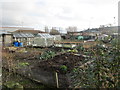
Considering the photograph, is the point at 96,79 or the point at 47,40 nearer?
the point at 96,79

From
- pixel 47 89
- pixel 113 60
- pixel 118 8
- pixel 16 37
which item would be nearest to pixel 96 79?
pixel 113 60

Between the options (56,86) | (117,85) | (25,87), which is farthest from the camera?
(25,87)

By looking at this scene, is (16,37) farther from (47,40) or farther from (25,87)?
(25,87)

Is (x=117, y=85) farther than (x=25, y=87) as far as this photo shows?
No

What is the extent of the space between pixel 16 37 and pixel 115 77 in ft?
59.6

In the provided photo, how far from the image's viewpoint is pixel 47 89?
10.0 feet

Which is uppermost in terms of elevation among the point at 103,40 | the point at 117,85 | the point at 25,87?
the point at 103,40

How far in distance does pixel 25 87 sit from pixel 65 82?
4.37 ft

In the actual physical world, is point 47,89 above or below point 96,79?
below

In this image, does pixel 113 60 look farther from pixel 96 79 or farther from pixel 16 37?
pixel 16 37

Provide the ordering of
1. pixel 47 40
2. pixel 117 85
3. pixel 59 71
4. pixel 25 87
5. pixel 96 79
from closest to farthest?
pixel 117 85 < pixel 96 79 < pixel 25 87 < pixel 59 71 < pixel 47 40

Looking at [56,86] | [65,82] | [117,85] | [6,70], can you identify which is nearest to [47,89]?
[56,86]

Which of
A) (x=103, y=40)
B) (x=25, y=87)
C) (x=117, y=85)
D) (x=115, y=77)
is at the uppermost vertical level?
(x=103, y=40)

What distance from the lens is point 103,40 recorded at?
3.06 m
